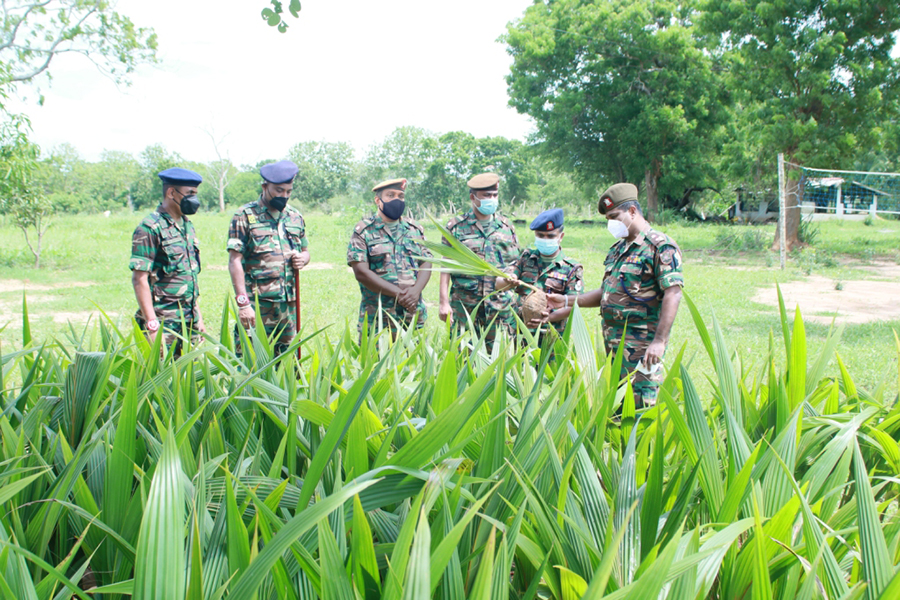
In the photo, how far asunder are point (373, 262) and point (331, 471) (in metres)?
3.43

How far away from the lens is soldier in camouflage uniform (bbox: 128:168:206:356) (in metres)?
3.46

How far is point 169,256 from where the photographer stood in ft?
11.9

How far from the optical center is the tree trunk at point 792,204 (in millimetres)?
14086

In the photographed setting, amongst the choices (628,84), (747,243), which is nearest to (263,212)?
(747,243)

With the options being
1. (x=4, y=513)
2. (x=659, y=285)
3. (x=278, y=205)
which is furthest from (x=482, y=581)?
(x=278, y=205)

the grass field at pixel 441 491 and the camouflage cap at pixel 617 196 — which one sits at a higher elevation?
the camouflage cap at pixel 617 196

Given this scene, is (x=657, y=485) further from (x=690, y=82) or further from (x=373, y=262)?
(x=690, y=82)

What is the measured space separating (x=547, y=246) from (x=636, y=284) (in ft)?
2.71

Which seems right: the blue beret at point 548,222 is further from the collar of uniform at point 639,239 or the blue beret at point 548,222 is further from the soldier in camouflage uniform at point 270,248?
the soldier in camouflage uniform at point 270,248

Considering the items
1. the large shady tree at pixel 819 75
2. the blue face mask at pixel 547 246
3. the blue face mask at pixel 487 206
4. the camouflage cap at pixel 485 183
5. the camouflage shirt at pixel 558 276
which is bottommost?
the camouflage shirt at pixel 558 276

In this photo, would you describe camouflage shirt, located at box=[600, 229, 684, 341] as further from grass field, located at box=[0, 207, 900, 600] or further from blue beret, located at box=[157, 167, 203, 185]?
blue beret, located at box=[157, 167, 203, 185]

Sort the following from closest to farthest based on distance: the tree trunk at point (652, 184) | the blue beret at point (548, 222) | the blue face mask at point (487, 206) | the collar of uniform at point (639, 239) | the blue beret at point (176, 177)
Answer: the collar of uniform at point (639, 239) → the blue beret at point (176, 177) → the blue beret at point (548, 222) → the blue face mask at point (487, 206) → the tree trunk at point (652, 184)

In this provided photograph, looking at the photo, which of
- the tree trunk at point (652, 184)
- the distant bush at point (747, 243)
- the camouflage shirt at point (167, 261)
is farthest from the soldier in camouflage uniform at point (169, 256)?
the tree trunk at point (652, 184)

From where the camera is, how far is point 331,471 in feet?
3.07
